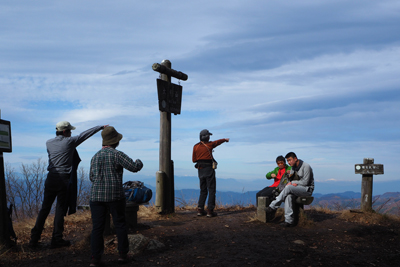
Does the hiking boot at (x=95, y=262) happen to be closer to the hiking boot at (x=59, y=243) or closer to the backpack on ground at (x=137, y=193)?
the hiking boot at (x=59, y=243)

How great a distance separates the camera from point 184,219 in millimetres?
9602

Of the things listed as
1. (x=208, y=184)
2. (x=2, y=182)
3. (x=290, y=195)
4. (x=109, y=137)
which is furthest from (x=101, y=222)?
(x=290, y=195)

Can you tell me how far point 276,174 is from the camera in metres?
10.3

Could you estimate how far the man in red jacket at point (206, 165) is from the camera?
32.1ft

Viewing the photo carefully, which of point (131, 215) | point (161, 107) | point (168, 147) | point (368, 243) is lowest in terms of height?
point (368, 243)

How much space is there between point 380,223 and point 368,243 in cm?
254

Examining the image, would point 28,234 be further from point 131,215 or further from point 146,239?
point 146,239

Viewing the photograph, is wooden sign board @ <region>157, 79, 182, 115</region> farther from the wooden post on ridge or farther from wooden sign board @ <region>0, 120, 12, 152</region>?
the wooden post on ridge

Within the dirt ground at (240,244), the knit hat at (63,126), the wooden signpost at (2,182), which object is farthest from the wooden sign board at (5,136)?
the dirt ground at (240,244)

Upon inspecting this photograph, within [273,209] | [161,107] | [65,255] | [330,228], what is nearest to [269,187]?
[273,209]

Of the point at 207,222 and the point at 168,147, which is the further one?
the point at 168,147

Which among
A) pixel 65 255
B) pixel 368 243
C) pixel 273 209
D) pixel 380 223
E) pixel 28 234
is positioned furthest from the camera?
pixel 380 223

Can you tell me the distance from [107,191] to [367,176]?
27.9ft

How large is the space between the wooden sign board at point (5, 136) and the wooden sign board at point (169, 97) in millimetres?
3968
